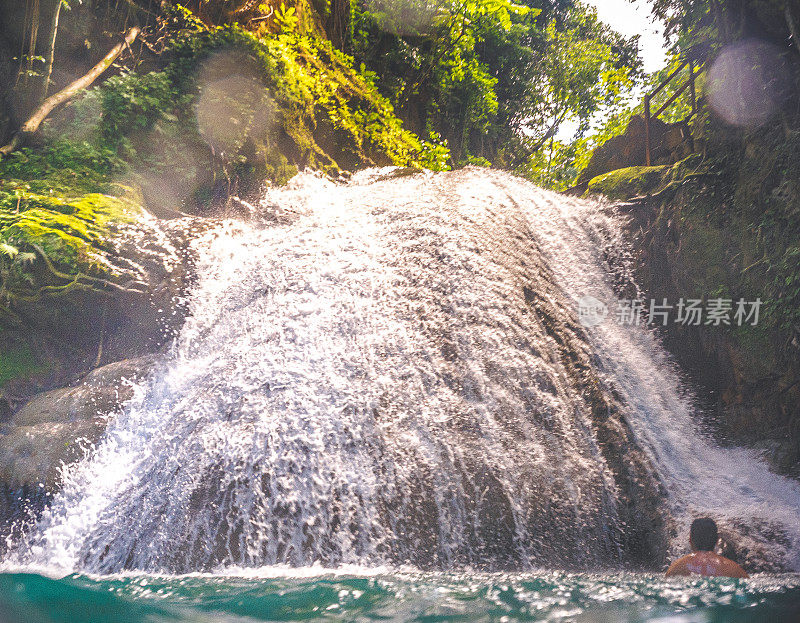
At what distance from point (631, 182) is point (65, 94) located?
7950mm

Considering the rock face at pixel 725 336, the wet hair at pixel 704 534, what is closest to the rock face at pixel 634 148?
the rock face at pixel 725 336

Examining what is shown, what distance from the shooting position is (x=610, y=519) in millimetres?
3752

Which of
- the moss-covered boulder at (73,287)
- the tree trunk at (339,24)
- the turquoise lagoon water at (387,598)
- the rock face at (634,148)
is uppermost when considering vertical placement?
the tree trunk at (339,24)

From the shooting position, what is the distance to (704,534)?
3428mm

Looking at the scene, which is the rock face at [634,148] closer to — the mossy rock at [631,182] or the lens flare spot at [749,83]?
the mossy rock at [631,182]

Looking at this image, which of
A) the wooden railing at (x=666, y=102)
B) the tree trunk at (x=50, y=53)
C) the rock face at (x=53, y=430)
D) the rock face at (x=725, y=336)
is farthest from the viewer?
the wooden railing at (x=666, y=102)

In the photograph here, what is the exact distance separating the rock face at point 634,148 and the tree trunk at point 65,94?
789 centimetres

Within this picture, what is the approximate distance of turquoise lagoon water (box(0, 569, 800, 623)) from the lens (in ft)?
7.68

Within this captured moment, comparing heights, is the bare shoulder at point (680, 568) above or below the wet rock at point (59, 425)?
below

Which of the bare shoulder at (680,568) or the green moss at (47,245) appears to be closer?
the bare shoulder at (680,568)

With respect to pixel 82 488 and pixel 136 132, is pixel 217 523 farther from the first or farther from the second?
pixel 136 132

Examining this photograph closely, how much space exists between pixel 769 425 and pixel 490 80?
12.0 m

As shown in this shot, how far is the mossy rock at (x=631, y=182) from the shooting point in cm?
749

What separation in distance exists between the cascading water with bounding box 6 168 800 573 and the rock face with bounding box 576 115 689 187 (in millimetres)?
4832
